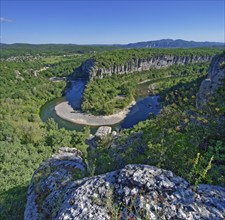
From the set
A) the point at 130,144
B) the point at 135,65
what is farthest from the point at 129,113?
the point at 135,65

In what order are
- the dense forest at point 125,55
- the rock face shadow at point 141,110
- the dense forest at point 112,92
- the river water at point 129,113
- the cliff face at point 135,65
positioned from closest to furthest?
the river water at point 129,113 → the rock face shadow at point 141,110 → the dense forest at point 112,92 → the cliff face at point 135,65 → the dense forest at point 125,55

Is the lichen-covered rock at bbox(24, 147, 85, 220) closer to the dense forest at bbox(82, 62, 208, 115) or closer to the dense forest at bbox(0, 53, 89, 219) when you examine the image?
the dense forest at bbox(0, 53, 89, 219)

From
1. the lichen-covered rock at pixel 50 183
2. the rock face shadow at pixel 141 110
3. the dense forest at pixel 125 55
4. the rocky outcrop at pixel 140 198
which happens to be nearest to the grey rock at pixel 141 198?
the rocky outcrop at pixel 140 198

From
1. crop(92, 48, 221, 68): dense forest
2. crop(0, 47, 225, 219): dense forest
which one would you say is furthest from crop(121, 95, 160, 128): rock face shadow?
crop(92, 48, 221, 68): dense forest

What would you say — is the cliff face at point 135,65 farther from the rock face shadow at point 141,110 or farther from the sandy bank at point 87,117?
the sandy bank at point 87,117

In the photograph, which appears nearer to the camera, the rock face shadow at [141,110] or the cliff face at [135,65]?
the rock face shadow at [141,110]

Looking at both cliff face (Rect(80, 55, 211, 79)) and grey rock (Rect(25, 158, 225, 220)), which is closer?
grey rock (Rect(25, 158, 225, 220))

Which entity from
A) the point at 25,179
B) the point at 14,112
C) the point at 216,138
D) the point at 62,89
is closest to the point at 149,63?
the point at 62,89
